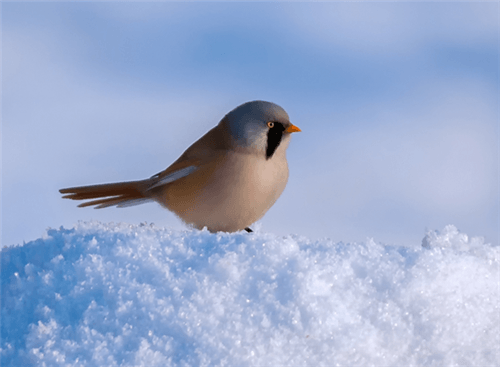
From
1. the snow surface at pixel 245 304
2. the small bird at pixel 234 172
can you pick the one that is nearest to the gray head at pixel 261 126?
the small bird at pixel 234 172

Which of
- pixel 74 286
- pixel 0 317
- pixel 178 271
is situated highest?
pixel 178 271

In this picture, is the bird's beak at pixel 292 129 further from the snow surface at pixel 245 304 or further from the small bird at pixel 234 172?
the snow surface at pixel 245 304

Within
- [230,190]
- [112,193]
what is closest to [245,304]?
[230,190]

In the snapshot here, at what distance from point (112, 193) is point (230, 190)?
663 millimetres

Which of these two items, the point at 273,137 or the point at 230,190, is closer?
the point at 230,190

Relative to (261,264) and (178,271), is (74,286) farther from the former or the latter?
(261,264)

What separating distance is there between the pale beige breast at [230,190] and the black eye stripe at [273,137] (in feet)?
0.10

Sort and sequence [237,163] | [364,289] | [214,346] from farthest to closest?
[237,163]
[364,289]
[214,346]

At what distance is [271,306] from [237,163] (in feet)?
2.35

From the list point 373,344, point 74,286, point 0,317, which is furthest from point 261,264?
point 0,317

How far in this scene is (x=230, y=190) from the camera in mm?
1964

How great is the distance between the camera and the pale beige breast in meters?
1.97

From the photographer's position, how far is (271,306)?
1412 millimetres

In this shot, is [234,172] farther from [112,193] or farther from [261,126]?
[112,193]
